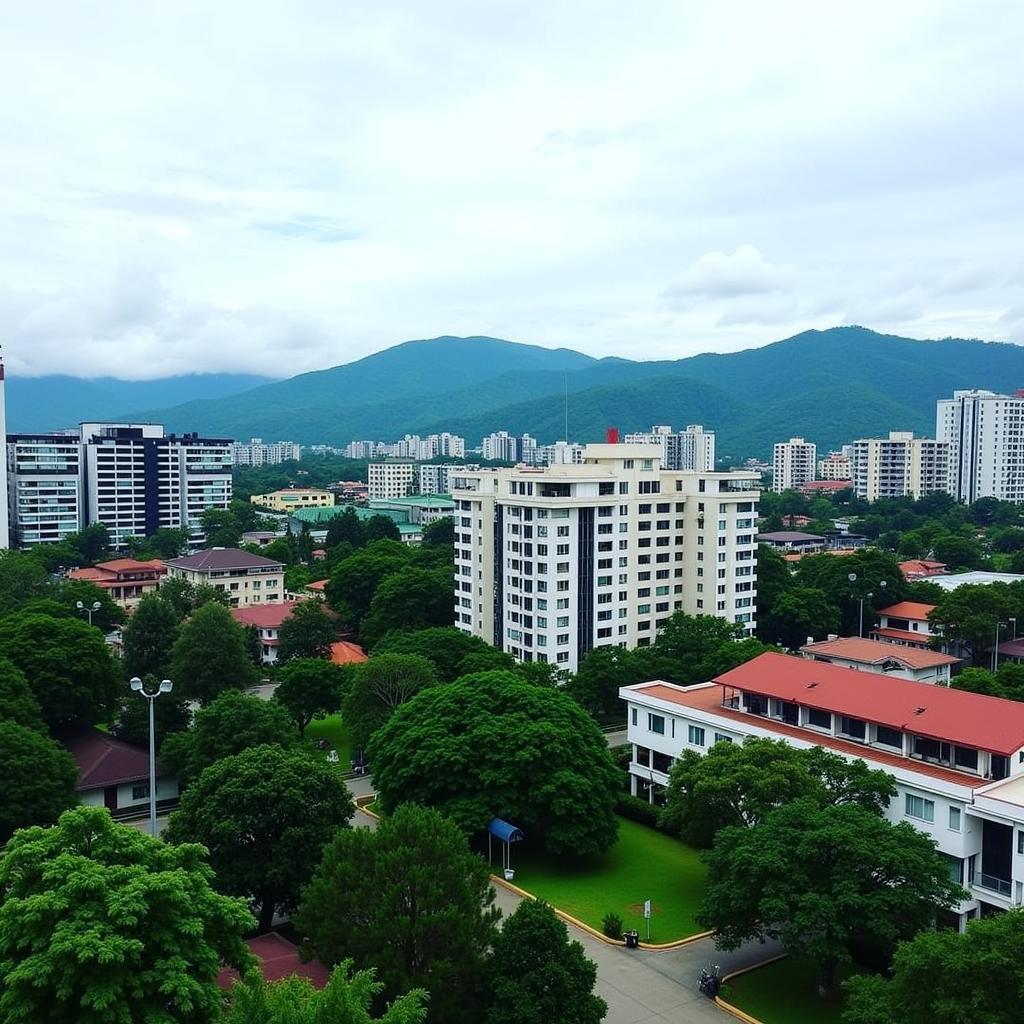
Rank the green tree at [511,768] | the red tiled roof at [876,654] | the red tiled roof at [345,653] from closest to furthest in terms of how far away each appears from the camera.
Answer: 1. the green tree at [511,768]
2. the red tiled roof at [876,654]
3. the red tiled roof at [345,653]

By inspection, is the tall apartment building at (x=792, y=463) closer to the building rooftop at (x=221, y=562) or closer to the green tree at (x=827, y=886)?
the building rooftop at (x=221, y=562)

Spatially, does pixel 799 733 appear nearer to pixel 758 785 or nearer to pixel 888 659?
pixel 758 785

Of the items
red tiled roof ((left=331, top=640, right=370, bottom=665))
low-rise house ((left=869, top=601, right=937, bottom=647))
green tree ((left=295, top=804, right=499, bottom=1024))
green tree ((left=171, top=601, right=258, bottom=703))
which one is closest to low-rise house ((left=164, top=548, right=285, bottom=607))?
red tiled roof ((left=331, top=640, right=370, bottom=665))

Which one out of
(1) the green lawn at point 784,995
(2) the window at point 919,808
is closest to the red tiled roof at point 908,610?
(2) the window at point 919,808

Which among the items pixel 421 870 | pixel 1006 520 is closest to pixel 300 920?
pixel 421 870

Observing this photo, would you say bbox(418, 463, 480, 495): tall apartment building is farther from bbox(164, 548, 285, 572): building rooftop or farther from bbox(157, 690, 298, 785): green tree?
bbox(157, 690, 298, 785): green tree

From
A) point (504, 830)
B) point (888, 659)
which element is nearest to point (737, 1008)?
point (504, 830)
